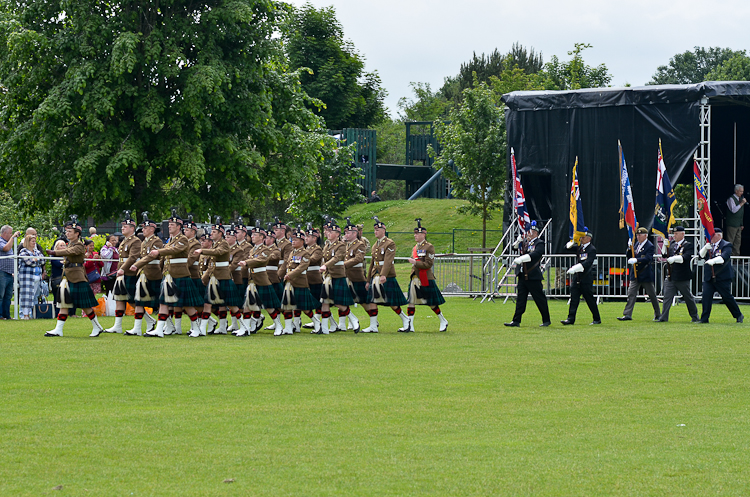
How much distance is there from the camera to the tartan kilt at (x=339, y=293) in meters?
15.6

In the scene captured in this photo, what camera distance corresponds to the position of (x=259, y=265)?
50.8 ft

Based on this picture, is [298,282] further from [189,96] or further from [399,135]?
[399,135]

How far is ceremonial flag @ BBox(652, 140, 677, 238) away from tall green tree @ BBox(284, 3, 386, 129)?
3450 cm

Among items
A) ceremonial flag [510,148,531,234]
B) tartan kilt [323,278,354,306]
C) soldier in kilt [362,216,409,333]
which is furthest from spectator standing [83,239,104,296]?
ceremonial flag [510,148,531,234]

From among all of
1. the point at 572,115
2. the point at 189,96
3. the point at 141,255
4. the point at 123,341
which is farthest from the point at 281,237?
the point at 572,115

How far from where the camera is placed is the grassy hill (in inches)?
1676

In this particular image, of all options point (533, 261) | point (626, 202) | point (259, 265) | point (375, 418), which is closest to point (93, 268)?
point (259, 265)

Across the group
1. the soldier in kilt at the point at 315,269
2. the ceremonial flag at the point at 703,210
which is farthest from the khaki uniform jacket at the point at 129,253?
the ceremonial flag at the point at 703,210

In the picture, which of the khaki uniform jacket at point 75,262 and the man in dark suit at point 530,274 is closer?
the khaki uniform jacket at point 75,262

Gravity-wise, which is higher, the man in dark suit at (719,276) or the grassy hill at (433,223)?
the grassy hill at (433,223)

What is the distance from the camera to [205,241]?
15320 millimetres

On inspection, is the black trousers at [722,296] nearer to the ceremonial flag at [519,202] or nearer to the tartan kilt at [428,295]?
the tartan kilt at [428,295]

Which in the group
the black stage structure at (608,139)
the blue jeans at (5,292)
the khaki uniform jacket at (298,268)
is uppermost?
the black stage structure at (608,139)

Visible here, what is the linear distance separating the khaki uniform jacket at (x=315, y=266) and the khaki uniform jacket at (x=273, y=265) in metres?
0.51
